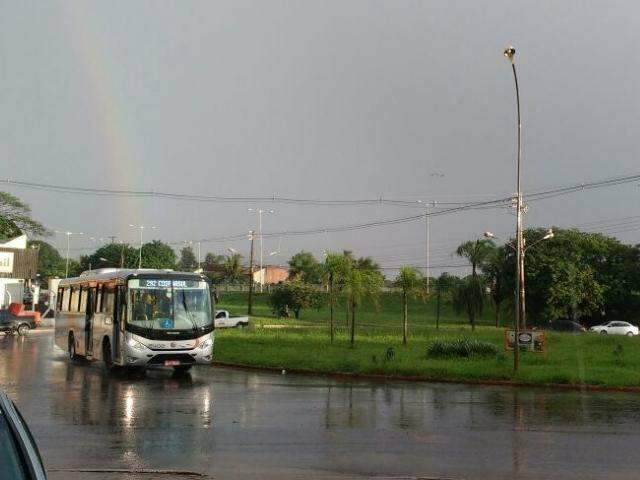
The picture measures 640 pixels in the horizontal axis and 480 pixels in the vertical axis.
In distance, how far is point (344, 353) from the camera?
28.8 meters

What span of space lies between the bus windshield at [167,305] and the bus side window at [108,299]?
130cm

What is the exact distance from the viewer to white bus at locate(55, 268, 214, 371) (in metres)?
21.5

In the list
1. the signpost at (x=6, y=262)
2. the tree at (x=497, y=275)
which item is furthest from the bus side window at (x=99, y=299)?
the tree at (x=497, y=275)

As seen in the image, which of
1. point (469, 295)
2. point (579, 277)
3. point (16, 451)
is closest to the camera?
point (16, 451)

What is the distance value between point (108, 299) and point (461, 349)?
1267 cm

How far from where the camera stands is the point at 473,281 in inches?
2689

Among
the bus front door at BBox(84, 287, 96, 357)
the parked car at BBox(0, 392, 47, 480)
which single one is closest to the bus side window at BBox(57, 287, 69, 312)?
the bus front door at BBox(84, 287, 96, 357)

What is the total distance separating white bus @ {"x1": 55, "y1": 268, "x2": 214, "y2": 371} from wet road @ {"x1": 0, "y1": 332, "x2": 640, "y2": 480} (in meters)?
1.16

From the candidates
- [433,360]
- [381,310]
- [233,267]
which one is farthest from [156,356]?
[233,267]

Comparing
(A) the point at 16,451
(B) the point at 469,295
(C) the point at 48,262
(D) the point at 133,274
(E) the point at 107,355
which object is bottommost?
(E) the point at 107,355

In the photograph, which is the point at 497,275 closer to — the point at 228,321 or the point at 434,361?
the point at 228,321

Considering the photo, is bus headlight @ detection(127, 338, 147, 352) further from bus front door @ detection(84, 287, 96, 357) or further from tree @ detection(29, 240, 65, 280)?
tree @ detection(29, 240, 65, 280)

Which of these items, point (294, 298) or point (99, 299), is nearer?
point (99, 299)

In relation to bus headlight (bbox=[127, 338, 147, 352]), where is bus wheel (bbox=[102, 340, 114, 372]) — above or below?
below
